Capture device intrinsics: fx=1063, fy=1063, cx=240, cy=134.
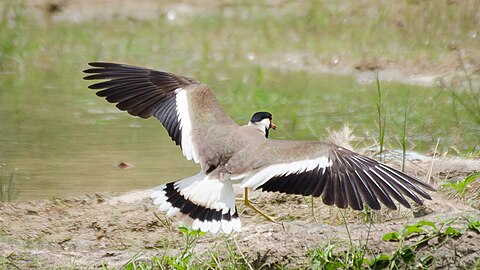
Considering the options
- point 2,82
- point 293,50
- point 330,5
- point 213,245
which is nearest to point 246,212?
point 213,245

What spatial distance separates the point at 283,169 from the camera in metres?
5.36

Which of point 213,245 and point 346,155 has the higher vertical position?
point 346,155

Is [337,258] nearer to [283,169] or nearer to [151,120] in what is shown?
[283,169]

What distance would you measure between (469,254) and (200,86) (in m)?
2.27

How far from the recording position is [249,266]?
189 inches

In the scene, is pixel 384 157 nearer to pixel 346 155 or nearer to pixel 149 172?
pixel 346 155

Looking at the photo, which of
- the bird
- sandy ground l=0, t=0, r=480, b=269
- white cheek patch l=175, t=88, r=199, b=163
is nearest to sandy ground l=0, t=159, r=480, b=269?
sandy ground l=0, t=0, r=480, b=269

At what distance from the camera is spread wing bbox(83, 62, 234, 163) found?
6098 mm

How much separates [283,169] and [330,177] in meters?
0.25

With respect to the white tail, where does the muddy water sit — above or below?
below

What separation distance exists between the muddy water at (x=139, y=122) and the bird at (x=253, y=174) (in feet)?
4.81

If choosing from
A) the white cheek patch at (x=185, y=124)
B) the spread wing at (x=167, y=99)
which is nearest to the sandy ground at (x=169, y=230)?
the white cheek patch at (x=185, y=124)

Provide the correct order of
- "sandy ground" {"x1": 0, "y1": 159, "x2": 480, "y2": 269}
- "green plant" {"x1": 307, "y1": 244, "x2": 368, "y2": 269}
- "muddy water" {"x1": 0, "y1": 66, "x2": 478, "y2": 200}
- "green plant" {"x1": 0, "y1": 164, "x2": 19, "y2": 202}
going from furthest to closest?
1. "muddy water" {"x1": 0, "y1": 66, "x2": 478, "y2": 200}
2. "green plant" {"x1": 0, "y1": 164, "x2": 19, "y2": 202}
3. "sandy ground" {"x1": 0, "y1": 159, "x2": 480, "y2": 269}
4. "green plant" {"x1": 307, "y1": 244, "x2": 368, "y2": 269}

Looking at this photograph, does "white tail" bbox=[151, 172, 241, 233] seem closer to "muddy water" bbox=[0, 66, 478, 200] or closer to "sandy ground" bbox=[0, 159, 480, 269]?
"sandy ground" bbox=[0, 159, 480, 269]
